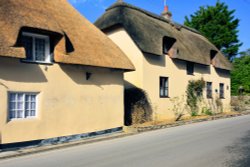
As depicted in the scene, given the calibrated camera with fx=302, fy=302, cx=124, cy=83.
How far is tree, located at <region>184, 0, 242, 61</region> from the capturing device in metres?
44.1

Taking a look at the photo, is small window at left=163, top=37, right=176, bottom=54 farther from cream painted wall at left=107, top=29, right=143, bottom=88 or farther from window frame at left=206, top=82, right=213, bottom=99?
window frame at left=206, top=82, right=213, bottom=99

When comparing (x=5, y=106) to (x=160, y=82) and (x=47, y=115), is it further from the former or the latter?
(x=160, y=82)

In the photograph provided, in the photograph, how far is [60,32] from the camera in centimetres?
1228

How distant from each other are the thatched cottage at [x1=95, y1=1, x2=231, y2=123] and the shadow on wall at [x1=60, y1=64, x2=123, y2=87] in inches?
159

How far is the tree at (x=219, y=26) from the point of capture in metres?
44.1

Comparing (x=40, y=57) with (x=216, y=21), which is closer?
(x=40, y=57)

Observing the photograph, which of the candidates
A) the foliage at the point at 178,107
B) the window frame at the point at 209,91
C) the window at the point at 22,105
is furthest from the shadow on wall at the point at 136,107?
the window frame at the point at 209,91

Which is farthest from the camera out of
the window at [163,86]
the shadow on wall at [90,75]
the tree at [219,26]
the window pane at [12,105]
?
the tree at [219,26]

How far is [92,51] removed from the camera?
14.2 m

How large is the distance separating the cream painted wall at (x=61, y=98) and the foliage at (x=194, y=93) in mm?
9466

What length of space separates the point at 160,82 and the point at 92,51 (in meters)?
8.16

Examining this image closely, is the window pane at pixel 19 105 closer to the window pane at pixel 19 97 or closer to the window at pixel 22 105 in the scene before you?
the window at pixel 22 105

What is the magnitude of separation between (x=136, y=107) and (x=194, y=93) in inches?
323

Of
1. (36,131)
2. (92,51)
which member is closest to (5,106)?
(36,131)
